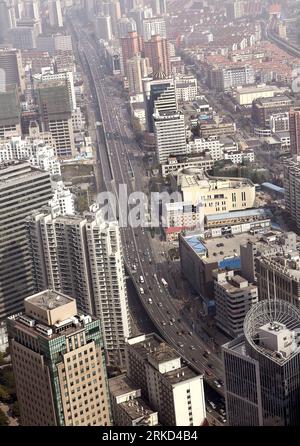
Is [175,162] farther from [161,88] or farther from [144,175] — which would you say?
[161,88]

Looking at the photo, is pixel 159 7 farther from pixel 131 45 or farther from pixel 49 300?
pixel 49 300

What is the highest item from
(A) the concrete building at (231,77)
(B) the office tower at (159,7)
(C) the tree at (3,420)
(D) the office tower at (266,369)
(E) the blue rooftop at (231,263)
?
(B) the office tower at (159,7)

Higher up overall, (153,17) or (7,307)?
(153,17)

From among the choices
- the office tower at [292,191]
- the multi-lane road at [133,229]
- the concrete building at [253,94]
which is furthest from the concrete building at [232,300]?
the concrete building at [253,94]

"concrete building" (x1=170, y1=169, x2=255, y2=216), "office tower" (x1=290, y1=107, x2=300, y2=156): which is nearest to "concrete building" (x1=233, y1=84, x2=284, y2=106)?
"office tower" (x1=290, y1=107, x2=300, y2=156)

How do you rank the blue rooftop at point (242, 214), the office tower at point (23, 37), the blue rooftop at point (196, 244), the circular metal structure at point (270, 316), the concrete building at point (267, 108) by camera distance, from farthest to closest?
1. the office tower at point (23, 37)
2. the concrete building at point (267, 108)
3. the blue rooftop at point (242, 214)
4. the blue rooftop at point (196, 244)
5. the circular metal structure at point (270, 316)

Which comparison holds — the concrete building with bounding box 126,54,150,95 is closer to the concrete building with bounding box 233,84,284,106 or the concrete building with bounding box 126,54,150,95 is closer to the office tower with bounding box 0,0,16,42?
the concrete building with bounding box 233,84,284,106

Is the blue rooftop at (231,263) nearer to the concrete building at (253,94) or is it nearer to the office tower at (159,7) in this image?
the concrete building at (253,94)

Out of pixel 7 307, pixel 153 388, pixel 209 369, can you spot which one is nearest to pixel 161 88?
pixel 7 307
